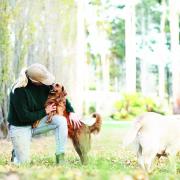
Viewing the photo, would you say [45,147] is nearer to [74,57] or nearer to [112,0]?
[74,57]

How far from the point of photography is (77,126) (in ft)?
28.8

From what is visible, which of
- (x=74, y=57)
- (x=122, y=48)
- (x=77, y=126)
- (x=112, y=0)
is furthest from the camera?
(x=122, y=48)

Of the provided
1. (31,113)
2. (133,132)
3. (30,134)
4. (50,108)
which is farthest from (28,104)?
(133,132)

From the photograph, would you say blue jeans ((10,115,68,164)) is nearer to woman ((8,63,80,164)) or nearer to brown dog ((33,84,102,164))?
woman ((8,63,80,164))

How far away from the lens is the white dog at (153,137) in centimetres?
760

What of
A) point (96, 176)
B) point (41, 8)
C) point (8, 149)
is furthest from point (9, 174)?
point (41, 8)

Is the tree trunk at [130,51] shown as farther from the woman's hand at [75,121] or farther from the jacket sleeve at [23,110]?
the jacket sleeve at [23,110]

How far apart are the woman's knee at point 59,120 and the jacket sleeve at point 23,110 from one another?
0.18 metres

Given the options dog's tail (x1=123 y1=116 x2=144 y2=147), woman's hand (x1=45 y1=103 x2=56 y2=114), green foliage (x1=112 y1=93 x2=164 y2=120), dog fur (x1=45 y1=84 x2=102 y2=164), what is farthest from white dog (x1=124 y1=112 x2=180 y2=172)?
green foliage (x1=112 y1=93 x2=164 y2=120)

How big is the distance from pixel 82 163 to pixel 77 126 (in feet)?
1.74

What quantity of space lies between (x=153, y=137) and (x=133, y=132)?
25cm

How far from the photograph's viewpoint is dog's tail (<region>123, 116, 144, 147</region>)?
299 inches

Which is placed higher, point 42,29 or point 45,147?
point 42,29

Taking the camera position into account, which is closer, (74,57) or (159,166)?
(159,166)
